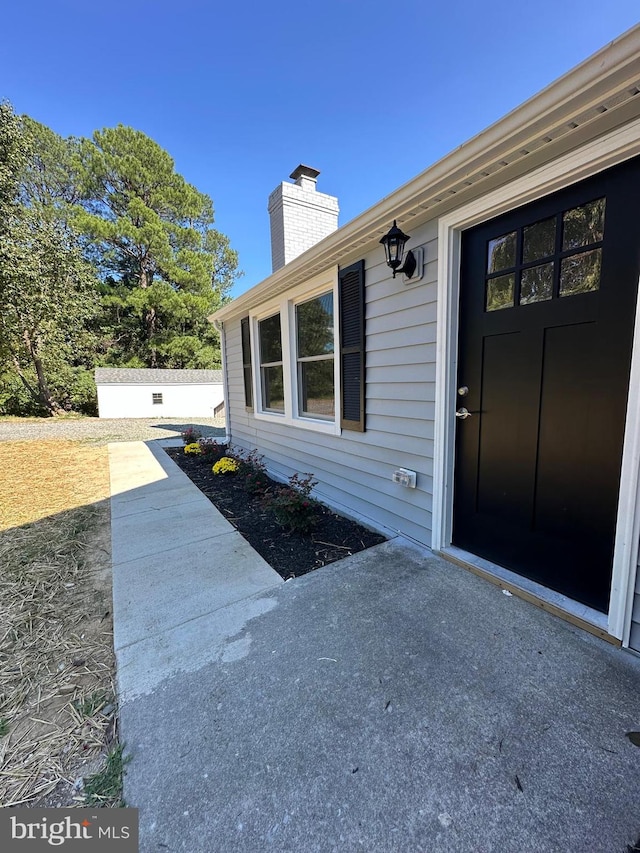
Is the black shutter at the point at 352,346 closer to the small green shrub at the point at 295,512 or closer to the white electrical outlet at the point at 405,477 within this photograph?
the white electrical outlet at the point at 405,477

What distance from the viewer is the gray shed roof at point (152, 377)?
14906 mm

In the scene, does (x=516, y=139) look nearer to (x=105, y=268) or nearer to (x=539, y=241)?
(x=539, y=241)

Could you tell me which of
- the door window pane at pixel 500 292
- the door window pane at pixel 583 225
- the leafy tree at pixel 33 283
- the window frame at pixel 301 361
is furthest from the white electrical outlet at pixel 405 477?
the leafy tree at pixel 33 283

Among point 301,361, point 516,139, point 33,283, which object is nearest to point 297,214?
point 301,361

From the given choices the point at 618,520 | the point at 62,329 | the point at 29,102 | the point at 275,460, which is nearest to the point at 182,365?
the point at 62,329

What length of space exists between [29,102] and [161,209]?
527cm

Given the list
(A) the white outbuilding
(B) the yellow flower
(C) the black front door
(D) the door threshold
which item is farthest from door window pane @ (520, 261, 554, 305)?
(A) the white outbuilding

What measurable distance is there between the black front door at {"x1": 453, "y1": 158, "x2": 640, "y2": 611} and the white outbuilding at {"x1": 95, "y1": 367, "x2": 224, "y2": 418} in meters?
14.7

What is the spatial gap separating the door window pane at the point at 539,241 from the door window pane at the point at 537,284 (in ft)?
0.19

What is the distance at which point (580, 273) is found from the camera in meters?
1.73

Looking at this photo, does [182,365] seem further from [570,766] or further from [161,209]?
[570,766]

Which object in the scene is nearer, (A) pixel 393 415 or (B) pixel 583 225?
(B) pixel 583 225

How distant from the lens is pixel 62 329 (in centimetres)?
1388

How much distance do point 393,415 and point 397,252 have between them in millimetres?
1155
